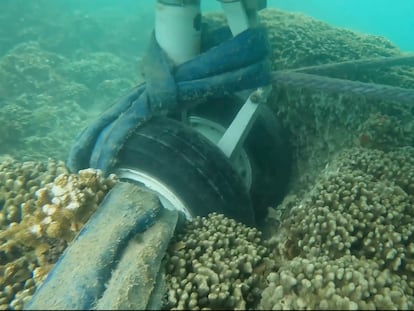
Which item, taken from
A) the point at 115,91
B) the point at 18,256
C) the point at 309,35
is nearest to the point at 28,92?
the point at 115,91

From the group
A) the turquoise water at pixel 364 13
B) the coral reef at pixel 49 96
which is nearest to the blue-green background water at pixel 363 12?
the turquoise water at pixel 364 13

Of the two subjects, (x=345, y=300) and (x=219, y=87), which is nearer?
(x=345, y=300)

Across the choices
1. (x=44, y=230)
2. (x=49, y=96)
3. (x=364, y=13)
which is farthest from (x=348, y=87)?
(x=364, y=13)

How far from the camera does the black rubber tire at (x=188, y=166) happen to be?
3.08 metres

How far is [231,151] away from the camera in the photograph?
354 cm

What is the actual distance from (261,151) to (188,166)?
4.94 feet

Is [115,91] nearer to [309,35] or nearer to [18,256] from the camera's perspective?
[309,35]

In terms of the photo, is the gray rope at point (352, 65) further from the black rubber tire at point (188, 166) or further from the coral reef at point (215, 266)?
the coral reef at point (215, 266)

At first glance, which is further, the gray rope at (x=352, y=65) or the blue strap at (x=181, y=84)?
the gray rope at (x=352, y=65)

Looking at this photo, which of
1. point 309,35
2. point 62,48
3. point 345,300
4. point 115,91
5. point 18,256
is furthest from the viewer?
point 62,48

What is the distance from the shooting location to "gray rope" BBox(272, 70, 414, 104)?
337 centimetres

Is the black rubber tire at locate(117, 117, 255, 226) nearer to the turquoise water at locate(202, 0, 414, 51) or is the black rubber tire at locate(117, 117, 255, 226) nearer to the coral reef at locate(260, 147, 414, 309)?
the coral reef at locate(260, 147, 414, 309)

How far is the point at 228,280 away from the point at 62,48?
63.6 ft

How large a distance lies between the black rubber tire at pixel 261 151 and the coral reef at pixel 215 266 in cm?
149
